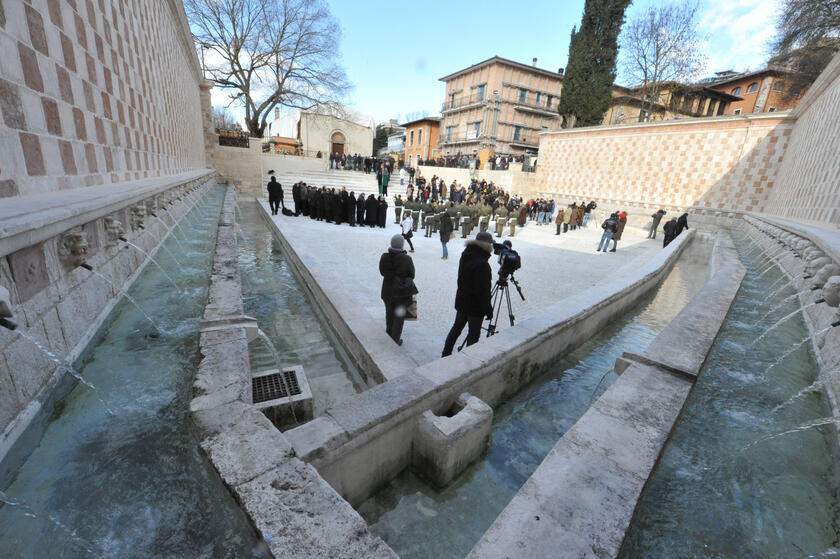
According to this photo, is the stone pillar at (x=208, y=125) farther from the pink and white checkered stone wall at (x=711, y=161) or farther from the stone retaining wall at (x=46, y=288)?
the pink and white checkered stone wall at (x=711, y=161)

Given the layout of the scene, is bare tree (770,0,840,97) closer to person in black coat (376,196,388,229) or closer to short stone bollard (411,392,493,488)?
person in black coat (376,196,388,229)

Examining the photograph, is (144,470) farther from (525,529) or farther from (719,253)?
(719,253)

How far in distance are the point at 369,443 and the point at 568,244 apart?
489 inches

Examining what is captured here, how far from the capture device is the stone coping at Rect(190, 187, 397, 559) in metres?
1.40

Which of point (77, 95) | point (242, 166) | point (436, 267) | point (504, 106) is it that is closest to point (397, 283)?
point (77, 95)

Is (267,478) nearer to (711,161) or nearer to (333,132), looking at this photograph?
(711,161)

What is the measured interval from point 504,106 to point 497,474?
42377 mm

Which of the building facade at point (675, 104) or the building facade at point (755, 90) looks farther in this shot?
the building facade at point (675, 104)

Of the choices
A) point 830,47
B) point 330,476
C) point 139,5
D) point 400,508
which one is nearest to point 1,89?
point 330,476

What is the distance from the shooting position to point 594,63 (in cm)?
2656

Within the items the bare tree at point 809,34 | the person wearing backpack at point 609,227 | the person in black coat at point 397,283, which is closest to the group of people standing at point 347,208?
the person wearing backpack at point 609,227

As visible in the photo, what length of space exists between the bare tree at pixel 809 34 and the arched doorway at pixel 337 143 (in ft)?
101

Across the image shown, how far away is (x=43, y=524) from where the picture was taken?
1619 millimetres

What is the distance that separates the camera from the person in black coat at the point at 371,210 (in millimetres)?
13938
